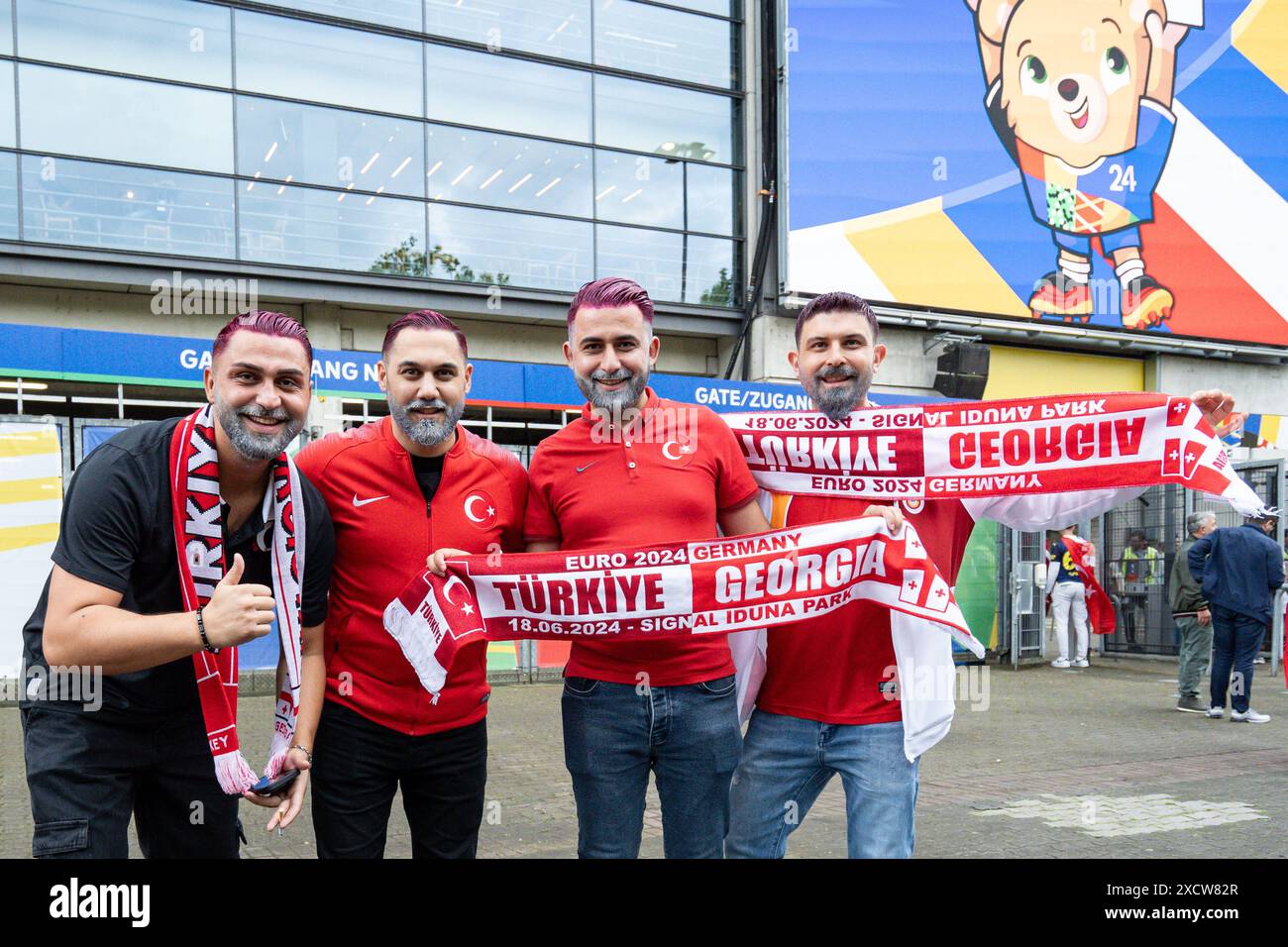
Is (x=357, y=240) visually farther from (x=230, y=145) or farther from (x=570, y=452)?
(x=570, y=452)

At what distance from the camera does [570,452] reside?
3734 mm

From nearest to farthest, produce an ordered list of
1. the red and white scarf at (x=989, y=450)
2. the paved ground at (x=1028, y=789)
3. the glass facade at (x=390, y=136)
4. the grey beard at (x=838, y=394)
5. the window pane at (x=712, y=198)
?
the grey beard at (x=838, y=394) → the red and white scarf at (x=989, y=450) → the paved ground at (x=1028, y=789) → the glass facade at (x=390, y=136) → the window pane at (x=712, y=198)

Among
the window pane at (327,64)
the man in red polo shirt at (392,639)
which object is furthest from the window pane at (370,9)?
the man in red polo shirt at (392,639)

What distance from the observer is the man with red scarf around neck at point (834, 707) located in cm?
361

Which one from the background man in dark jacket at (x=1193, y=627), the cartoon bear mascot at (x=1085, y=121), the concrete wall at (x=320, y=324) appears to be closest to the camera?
the background man in dark jacket at (x=1193, y=627)

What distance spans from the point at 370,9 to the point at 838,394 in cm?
1430

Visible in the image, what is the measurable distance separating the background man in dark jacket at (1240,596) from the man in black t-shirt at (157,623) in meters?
10.9

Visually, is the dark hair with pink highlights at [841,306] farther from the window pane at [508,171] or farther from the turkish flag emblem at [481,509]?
the window pane at [508,171]

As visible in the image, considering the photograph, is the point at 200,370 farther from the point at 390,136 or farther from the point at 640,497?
the point at 640,497

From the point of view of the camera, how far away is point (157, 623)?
291 cm

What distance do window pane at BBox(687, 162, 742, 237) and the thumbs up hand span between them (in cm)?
1583

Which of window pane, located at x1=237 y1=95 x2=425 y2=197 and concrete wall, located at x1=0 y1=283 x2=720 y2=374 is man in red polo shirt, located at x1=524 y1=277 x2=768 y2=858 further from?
window pane, located at x1=237 y1=95 x2=425 y2=197

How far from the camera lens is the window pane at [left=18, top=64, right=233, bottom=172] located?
1377cm
